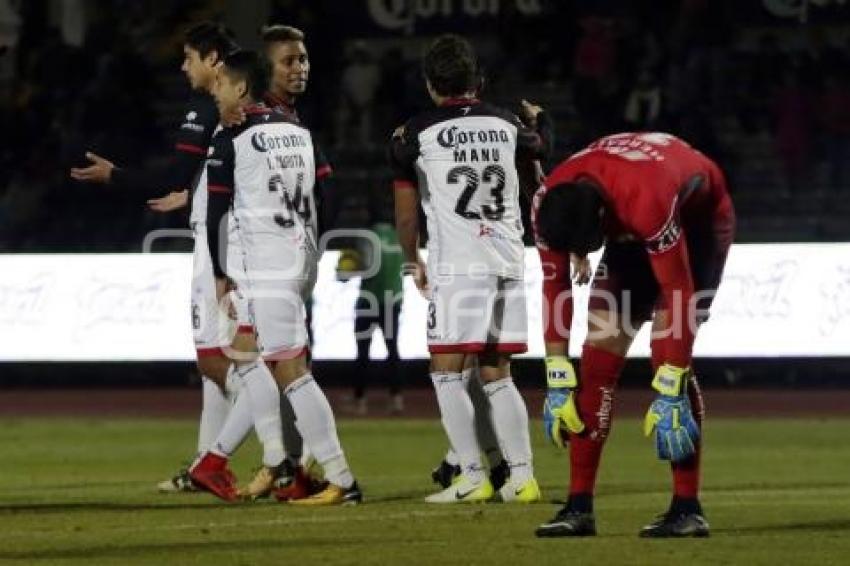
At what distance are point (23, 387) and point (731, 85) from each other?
358 inches

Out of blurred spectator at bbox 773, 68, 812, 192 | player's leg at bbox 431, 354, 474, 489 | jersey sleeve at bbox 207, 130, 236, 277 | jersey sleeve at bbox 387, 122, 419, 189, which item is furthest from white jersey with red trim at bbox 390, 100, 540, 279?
blurred spectator at bbox 773, 68, 812, 192

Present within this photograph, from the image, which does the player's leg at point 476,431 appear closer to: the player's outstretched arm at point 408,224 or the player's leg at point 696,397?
the player's outstretched arm at point 408,224

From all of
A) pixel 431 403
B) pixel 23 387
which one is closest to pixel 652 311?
pixel 431 403

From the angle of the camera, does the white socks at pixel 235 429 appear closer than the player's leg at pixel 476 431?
No

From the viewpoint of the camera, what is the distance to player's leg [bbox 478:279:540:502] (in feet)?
39.8

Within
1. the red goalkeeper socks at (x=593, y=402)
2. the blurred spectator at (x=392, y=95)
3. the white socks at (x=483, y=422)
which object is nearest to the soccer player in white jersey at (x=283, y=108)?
the white socks at (x=483, y=422)

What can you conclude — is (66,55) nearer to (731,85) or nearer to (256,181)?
(731,85)

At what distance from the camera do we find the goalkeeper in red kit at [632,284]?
9664mm

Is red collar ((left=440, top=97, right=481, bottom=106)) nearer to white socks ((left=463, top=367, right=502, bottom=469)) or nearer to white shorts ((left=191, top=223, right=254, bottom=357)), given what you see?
white socks ((left=463, top=367, right=502, bottom=469))

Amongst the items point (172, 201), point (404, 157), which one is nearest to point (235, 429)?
point (172, 201)

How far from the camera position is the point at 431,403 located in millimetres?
22422

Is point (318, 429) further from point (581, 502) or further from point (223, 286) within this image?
point (581, 502)

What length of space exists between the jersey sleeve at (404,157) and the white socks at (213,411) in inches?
81.7

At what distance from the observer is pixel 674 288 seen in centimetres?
977
